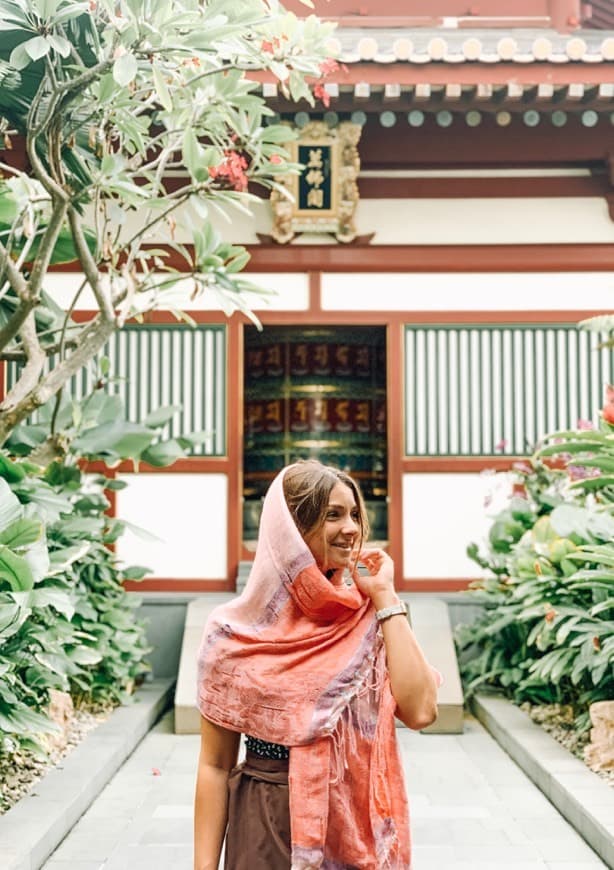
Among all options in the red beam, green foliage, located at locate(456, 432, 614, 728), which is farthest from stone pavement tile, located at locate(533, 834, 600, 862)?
the red beam

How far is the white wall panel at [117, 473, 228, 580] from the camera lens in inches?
321

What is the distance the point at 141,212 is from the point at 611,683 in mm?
5130

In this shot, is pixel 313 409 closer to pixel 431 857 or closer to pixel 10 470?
pixel 10 470

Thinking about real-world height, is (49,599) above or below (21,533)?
below

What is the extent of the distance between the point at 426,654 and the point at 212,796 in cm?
501

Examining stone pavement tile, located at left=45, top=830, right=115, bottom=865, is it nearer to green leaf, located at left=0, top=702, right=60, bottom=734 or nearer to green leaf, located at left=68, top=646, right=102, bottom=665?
green leaf, located at left=0, top=702, right=60, bottom=734

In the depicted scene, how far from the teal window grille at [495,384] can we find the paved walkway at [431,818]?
2.71 m

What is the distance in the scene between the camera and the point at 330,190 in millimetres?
7930

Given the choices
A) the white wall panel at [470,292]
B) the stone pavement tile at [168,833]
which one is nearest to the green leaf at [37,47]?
the stone pavement tile at [168,833]

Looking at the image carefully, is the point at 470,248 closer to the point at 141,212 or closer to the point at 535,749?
the point at 141,212

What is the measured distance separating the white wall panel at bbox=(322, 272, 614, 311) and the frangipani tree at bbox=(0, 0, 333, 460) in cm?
229

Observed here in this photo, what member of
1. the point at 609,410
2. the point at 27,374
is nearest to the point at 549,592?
the point at 609,410

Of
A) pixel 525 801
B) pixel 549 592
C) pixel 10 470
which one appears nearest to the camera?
pixel 10 470

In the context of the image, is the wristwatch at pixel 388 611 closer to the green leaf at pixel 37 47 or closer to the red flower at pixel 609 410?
the green leaf at pixel 37 47
